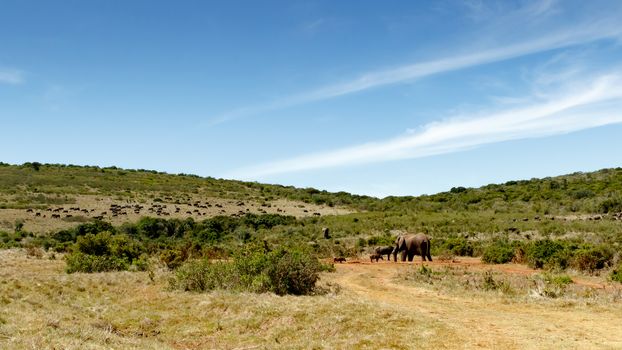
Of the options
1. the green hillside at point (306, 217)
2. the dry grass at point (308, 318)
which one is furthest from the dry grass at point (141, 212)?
the dry grass at point (308, 318)

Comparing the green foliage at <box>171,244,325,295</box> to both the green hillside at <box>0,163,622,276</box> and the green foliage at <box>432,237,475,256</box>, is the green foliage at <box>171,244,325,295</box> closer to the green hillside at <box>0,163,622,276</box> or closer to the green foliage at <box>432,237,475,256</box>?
the green hillside at <box>0,163,622,276</box>

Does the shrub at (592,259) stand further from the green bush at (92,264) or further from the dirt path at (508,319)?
the green bush at (92,264)

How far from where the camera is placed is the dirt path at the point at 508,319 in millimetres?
12594

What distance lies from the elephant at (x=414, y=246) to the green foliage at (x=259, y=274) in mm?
13236

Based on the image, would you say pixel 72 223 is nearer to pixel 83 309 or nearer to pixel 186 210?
pixel 186 210

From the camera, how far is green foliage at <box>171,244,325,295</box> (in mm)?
19656

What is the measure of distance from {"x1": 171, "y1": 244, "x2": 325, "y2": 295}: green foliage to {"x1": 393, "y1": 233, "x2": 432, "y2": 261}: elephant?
13236 millimetres

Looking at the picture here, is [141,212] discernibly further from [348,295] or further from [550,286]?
[550,286]

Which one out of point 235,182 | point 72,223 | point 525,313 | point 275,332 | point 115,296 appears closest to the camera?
point 275,332

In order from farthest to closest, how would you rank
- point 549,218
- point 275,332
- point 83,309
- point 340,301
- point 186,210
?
point 186,210, point 549,218, point 83,309, point 340,301, point 275,332

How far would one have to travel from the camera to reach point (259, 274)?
20.5 metres

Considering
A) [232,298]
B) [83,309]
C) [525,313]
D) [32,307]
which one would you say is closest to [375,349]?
[525,313]

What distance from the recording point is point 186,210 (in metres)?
69.3

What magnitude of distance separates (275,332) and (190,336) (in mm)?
2457
